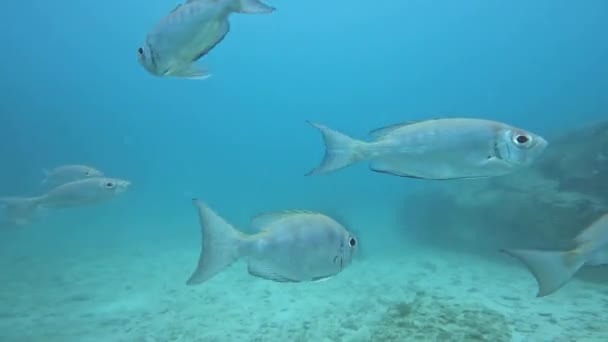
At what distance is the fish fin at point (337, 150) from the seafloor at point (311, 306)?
3.23 meters

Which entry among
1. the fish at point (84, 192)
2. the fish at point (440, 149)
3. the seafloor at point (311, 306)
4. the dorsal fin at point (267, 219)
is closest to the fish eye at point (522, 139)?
the fish at point (440, 149)

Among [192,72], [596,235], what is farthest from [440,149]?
[192,72]

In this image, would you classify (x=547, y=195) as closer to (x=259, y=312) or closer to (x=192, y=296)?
(x=259, y=312)

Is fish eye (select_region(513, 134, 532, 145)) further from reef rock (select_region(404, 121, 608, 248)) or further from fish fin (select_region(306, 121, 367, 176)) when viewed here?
reef rock (select_region(404, 121, 608, 248))

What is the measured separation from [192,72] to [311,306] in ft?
16.5

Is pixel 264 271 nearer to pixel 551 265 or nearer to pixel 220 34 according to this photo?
pixel 220 34

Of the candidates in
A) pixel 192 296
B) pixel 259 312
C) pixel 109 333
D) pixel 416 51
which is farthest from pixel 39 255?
pixel 416 51

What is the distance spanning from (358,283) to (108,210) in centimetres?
2713

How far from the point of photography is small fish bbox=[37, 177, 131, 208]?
5.30 m

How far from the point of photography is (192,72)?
2842 millimetres

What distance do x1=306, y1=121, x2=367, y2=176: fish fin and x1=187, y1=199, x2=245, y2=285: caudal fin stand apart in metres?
0.81

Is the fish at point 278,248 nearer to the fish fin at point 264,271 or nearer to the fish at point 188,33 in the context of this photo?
the fish fin at point 264,271

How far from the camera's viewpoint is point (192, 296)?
7.68m

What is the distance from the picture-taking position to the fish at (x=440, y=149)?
2584 millimetres
